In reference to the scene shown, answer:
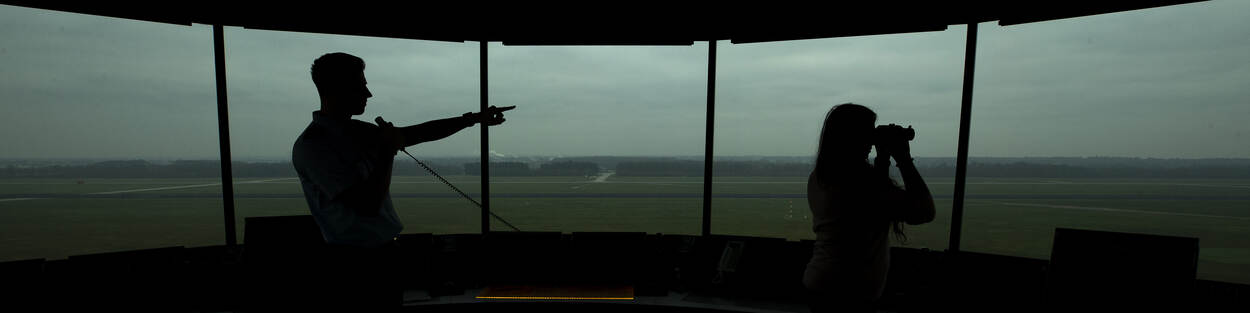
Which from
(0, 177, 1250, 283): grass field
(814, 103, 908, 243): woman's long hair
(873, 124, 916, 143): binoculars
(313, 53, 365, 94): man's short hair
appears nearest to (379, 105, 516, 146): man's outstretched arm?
(313, 53, 365, 94): man's short hair

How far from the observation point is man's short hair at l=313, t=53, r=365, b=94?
97 centimetres

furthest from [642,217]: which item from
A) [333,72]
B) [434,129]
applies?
[333,72]

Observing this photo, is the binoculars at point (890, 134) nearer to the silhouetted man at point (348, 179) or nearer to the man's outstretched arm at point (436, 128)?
the man's outstretched arm at point (436, 128)

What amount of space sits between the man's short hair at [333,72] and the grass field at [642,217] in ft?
62.9

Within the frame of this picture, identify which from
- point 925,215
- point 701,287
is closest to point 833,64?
A: point 701,287

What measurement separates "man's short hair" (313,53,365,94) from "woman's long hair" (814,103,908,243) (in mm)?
1205

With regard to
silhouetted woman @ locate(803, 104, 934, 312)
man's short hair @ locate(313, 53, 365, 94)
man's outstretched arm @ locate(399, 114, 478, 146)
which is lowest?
silhouetted woman @ locate(803, 104, 934, 312)

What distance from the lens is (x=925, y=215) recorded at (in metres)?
1.33

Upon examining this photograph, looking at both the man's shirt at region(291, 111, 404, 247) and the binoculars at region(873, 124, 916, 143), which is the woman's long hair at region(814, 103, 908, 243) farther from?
the man's shirt at region(291, 111, 404, 247)

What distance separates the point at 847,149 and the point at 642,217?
24.0m

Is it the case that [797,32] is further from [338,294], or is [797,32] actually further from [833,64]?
[338,294]

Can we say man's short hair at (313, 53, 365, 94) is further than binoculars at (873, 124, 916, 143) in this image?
No

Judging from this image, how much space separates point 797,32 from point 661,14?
0.86 m

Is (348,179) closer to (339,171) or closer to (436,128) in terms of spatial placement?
(339,171)
